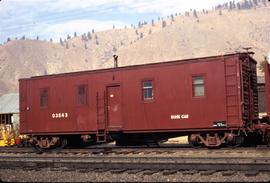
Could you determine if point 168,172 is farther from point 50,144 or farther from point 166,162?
point 50,144

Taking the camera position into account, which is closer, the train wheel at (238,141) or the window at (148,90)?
the train wheel at (238,141)

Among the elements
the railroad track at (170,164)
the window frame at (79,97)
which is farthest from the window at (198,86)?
the window frame at (79,97)

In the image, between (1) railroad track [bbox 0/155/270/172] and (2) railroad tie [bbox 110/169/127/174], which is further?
(2) railroad tie [bbox 110/169/127/174]

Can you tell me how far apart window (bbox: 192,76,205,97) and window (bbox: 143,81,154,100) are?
1.92 metres

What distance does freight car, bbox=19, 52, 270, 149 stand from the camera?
18312mm

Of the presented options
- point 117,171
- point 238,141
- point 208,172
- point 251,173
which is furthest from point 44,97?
point 251,173

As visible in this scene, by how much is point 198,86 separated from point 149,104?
2309 mm

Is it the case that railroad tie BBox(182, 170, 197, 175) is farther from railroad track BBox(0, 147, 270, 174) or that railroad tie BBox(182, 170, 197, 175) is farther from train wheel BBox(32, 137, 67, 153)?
train wheel BBox(32, 137, 67, 153)

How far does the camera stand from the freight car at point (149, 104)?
18.3 m

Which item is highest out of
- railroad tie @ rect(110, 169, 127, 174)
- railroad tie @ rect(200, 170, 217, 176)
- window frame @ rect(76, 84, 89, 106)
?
window frame @ rect(76, 84, 89, 106)

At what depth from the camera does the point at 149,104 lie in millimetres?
19781

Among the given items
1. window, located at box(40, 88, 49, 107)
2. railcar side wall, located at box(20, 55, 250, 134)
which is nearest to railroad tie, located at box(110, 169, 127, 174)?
railcar side wall, located at box(20, 55, 250, 134)

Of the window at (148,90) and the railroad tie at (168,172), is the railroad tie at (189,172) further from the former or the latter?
the window at (148,90)

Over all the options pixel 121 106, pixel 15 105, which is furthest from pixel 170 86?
pixel 15 105
